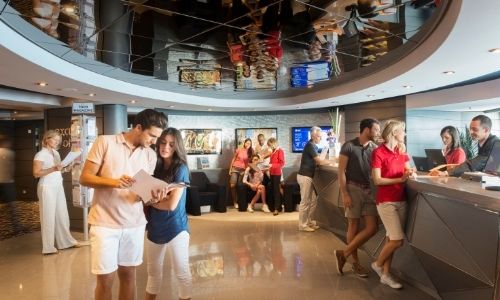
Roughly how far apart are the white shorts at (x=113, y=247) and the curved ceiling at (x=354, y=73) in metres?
2.22

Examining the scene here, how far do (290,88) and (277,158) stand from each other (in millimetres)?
1738

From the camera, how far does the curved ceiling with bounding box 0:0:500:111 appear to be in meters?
3.31

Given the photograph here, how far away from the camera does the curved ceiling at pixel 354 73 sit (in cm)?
331

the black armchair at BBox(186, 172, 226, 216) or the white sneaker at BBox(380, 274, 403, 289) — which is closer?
the white sneaker at BBox(380, 274, 403, 289)

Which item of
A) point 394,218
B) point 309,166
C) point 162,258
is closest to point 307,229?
point 309,166

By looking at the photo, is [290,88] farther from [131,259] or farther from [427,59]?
[131,259]

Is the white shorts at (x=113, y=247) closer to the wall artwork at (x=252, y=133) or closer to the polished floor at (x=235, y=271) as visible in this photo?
the polished floor at (x=235, y=271)

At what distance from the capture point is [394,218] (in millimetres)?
3887

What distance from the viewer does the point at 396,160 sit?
395 centimetres

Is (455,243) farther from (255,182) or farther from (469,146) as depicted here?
(469,146)

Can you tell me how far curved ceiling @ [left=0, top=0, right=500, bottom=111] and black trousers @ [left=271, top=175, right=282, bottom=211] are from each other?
1957 millimetres

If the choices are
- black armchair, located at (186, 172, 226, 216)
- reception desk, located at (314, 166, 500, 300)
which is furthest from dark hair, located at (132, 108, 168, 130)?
black armchair, located at (186, 172, 226, 216)

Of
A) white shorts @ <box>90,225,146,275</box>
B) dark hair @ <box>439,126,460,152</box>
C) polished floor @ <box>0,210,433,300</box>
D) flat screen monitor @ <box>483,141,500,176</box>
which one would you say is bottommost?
polished floor @ <box>0,210,433,300</box>

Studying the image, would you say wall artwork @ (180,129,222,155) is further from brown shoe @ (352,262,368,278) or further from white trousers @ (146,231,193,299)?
white trousers @ (146,231,193,299)
